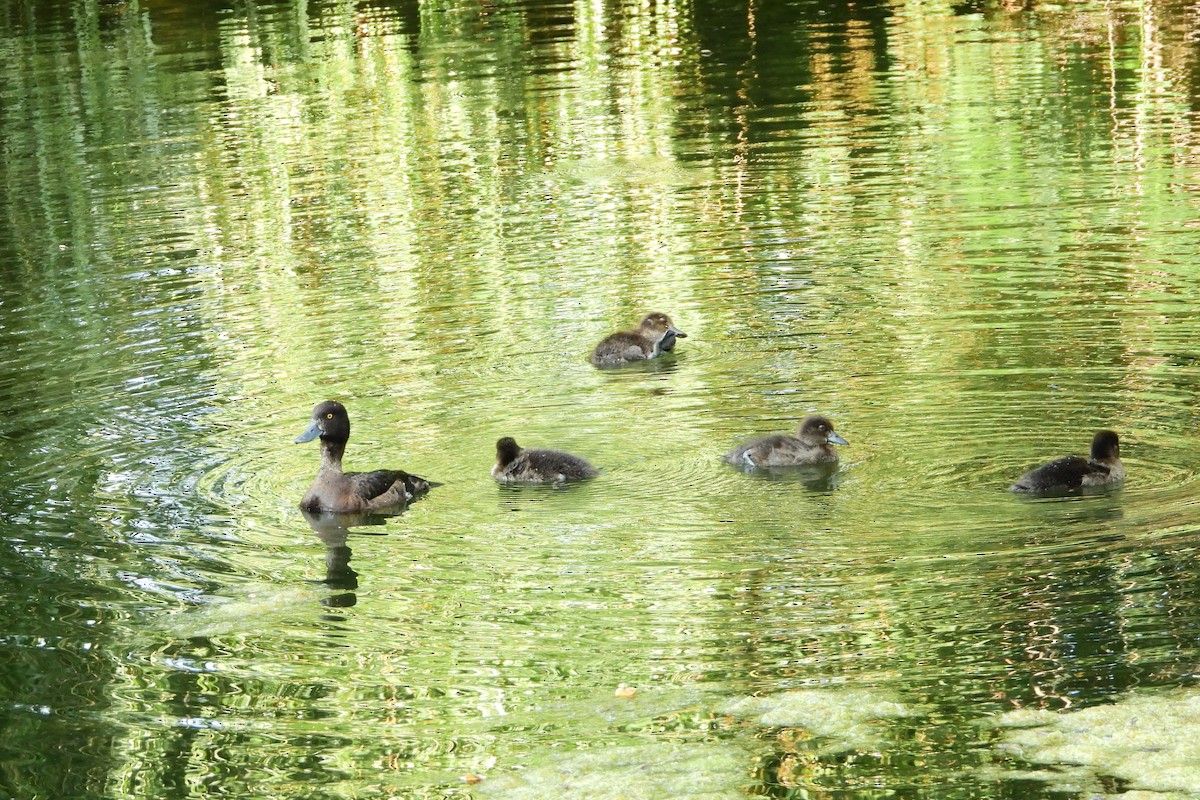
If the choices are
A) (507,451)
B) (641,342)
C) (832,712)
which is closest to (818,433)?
(507,451)

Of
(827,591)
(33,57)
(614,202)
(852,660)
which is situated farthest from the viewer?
(33,57)

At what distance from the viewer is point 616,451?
36.6ft

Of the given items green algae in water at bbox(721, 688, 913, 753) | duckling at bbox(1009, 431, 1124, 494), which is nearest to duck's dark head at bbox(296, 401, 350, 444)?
duckling at bbox(1009, 431, 1124, 494)

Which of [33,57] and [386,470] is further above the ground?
[33,57]

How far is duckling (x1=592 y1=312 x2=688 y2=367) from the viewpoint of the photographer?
44.6ft

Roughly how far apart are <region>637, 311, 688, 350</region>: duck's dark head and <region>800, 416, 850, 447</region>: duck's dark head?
10.7 feet

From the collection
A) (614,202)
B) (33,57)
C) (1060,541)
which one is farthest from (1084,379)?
(33,57)

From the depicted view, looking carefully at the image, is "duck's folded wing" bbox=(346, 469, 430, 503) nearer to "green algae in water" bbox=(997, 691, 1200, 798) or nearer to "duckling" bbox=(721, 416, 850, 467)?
"duckling" bbox=(721, 416, 850, 467)

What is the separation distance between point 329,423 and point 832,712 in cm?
460

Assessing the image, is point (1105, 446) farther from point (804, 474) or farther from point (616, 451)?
point (616, 451)

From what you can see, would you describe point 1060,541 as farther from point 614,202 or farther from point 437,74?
point 437,74

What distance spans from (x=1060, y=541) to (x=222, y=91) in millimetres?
24882

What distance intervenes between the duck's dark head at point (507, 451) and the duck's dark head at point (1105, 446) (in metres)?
3.36

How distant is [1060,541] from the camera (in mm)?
9109
